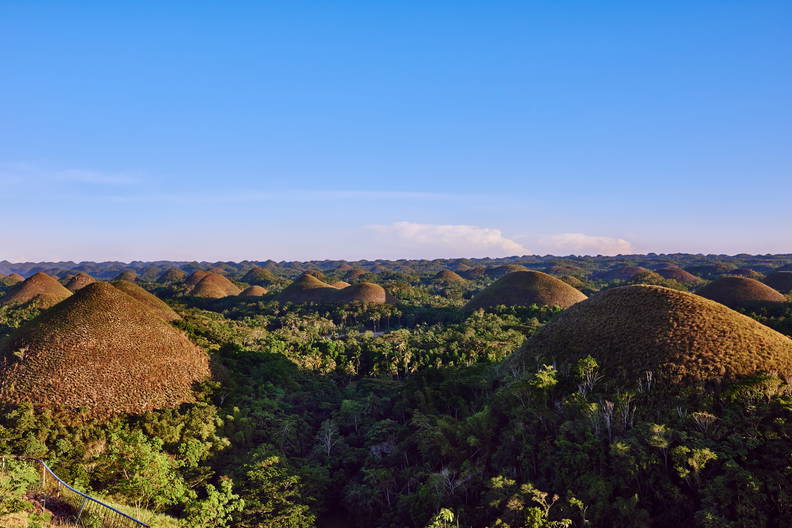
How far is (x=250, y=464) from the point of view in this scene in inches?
838

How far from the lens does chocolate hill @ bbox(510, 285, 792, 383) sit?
2200 cm

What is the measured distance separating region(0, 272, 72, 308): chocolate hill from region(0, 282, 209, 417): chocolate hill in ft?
159

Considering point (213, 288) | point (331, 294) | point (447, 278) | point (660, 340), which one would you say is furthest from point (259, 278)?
point (660, 340)

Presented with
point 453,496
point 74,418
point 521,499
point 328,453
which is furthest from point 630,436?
point 74,418

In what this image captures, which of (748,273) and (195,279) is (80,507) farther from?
(748,273)

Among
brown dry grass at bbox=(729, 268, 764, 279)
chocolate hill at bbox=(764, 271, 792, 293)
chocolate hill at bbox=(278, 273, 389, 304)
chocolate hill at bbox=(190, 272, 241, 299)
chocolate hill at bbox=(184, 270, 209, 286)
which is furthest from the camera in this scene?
brown dry grass at bbox=(729, 268, 764, 279)

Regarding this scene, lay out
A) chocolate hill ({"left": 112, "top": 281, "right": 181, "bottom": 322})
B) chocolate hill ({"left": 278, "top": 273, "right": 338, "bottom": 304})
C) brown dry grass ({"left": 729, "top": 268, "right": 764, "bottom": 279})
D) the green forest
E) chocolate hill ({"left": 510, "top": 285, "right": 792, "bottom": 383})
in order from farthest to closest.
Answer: brown dry grass ({"left": 729, "top": 268, "right": 764, "bottom": 279}) < chocolate hill ({"left": 278, "top": 273, "right": 338, "bottom": 304}) < chocolate hill ({"left": 112, "top": 281, "right": 181, "bottom": 322}) < chocolate hill ({"left": 510, "top": 285, "right": 792, "bottom": 383}) < the green forest

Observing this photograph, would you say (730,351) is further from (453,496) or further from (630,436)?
(453,496)

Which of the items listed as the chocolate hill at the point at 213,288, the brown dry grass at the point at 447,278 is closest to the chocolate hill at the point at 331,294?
the chocolate hill at the point at 213,288

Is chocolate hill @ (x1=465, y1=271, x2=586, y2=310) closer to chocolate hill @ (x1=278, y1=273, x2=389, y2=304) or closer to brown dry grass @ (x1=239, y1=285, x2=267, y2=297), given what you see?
chocolate hill @ (x1=278, y1=273, x2=389, y2=304)

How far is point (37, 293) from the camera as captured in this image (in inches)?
2960

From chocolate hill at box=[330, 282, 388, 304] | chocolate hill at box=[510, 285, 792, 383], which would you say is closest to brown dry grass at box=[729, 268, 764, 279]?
chocolate hill at box=[330, 282, 388, 304]

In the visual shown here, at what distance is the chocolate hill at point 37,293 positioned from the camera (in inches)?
2776

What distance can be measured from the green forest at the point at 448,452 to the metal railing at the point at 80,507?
115 cm
